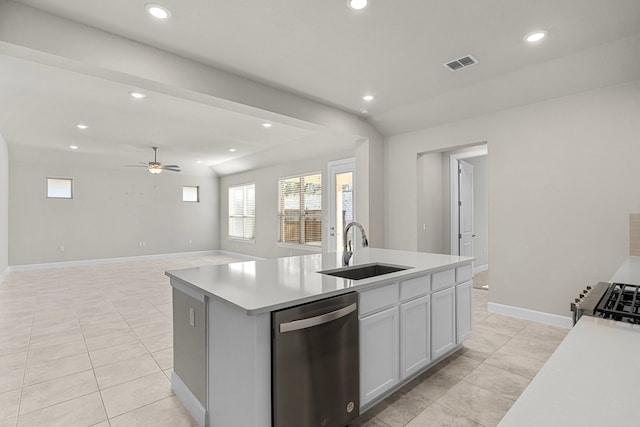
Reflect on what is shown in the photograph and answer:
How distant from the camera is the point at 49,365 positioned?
9.46ft

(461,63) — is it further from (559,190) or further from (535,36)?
(559,190)

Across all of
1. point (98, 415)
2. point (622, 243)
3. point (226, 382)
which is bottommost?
point (98, 415)

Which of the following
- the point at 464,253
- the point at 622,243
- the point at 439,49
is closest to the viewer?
the point at 439,49

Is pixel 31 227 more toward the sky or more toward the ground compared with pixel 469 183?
more toward the ground

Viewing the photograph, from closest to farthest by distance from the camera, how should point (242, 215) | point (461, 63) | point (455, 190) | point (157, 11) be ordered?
point (157, 11), point (461, 63), point (455, 190), point (242, 215)

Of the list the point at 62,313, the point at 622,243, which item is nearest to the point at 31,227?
the point at 62,313

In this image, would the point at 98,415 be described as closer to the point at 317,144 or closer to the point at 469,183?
the point at 317,144

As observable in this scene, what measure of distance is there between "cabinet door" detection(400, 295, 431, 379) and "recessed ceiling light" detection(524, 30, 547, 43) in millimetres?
2453

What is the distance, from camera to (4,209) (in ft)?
22.6

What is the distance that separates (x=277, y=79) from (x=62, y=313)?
4183 mm

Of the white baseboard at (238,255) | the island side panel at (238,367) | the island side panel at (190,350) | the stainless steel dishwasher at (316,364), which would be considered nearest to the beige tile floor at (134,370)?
the island side panel at (190,350)

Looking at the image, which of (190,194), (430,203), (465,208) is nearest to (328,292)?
(430,203)

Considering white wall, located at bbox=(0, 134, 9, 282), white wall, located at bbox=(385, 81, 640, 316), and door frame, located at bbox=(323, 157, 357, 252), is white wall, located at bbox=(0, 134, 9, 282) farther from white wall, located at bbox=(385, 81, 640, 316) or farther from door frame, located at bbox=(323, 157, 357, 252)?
white wall, located at bbox=(385, 81, 640, 316)

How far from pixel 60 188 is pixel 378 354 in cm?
942
